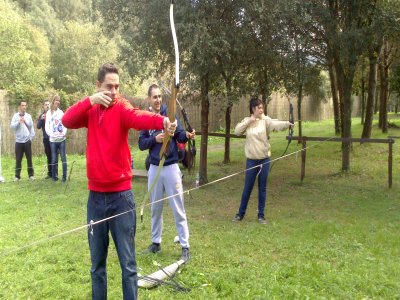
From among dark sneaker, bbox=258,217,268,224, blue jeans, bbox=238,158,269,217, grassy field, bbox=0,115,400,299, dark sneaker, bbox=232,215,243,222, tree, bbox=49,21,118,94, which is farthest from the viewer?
tree, bbox=49,21,118,94

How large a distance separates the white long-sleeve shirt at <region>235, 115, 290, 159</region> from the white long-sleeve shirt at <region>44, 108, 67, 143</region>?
5.04 m

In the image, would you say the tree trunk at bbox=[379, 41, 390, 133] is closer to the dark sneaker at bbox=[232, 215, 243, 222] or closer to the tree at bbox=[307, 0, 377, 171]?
the tree at bbox=[307, 0, 377, 171]

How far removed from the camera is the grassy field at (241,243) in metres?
4.17

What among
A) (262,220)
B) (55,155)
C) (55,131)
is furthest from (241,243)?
(55,155)

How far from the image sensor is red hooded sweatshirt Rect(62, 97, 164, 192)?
3168mm

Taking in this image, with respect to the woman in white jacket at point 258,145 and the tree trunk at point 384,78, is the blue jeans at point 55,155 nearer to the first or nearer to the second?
the woman in white jacket at point 258,145

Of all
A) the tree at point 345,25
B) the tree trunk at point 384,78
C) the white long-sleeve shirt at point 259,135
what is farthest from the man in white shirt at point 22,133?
the tree trunk at point 384,78

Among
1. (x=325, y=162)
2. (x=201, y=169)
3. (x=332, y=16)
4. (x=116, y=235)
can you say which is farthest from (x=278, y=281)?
(x=325, y=162)

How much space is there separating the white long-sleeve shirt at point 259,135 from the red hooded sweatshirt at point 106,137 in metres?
3.43

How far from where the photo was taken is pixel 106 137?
318cm

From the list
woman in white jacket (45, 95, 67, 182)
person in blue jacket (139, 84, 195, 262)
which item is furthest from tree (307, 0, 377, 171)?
woman in white jacket (45, 95, 67, 182)

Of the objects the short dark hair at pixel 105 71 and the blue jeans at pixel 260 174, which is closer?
the short dark hair at pixel 105 71

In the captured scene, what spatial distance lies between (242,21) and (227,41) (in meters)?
0.69

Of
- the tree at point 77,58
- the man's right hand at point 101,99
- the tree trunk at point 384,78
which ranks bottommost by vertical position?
the man's right hand at point 101,99
